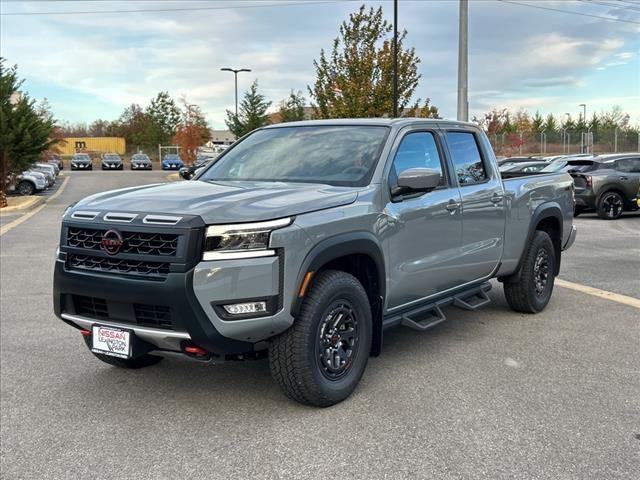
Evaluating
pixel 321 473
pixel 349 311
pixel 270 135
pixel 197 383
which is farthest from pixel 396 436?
pixel 270 135

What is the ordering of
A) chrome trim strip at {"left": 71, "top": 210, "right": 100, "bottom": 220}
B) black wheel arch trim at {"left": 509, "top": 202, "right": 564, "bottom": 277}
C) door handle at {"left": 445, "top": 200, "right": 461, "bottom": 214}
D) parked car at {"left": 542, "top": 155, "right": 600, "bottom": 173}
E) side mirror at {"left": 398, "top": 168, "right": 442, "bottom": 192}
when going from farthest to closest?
parked car at {"left": 542, "top": 155, "right": 600, "bottom": 173}
black wheel arch trim at {"left": 509, "top": 202, "right": 564, "bottom": 277}
door handle at {"left": 445, "top": 200, "right": 461, "bottom": 214}
side mirror at {"left": 398, "top": 168, "right": 442, "bottom": 192}
chrome trim strip at {"left": 71, "top": 210, "right": 100, "bottom": 220}

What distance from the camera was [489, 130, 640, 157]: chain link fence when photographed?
4744 centimetres

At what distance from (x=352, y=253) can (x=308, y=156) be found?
1078 millimetres

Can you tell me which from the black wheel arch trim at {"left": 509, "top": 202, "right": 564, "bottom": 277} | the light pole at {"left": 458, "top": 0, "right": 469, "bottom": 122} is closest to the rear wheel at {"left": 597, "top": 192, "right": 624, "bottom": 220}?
the light pole at {"left": 458, "top": 0, "right": 469, "bottom": 122}

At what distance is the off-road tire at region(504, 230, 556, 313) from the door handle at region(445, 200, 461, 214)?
60.0 inches

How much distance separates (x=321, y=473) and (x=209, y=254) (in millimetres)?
1306

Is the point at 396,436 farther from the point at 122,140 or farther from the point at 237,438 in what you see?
the point at 122,140

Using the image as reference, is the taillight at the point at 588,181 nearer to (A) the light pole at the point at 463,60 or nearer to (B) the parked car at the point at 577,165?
(B) the parked car at the point at 577,165

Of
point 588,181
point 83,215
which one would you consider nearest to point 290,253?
point 83,215

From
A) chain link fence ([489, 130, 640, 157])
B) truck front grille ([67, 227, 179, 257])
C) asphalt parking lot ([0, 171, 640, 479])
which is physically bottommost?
asphalt parking lot ([0, 171, 640, 479])

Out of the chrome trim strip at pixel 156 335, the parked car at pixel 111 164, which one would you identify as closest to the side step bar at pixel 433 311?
the chrome trim strip at pixel 156 335

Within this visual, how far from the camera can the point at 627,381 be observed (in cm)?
452

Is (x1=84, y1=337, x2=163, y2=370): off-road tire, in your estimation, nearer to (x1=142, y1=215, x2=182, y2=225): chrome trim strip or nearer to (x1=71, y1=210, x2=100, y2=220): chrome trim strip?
(x1=71, y1=210, x2=100, y2=220): chrome trim strip

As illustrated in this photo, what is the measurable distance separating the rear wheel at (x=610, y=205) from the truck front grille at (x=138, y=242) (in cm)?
1433
